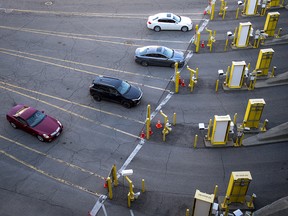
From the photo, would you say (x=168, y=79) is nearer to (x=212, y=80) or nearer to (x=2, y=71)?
(x=212, y=80)

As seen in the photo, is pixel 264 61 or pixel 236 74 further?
pixel 264 61

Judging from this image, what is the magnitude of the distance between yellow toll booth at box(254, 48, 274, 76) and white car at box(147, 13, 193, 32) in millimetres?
7233

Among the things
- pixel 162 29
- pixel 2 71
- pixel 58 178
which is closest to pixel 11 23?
pixel 2 71

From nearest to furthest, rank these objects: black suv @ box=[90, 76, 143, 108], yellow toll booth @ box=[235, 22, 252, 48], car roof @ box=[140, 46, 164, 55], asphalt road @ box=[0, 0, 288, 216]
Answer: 1. asphalt road @ box=[0, 0, 288, 216]
2. black suv @ box=[90, 76, 143, 108]
3. car roof @ box=[140, 46, 164, 55]
4. yellow toll booth @ box=[235, 22, 252, 48]

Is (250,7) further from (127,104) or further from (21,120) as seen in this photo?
(21,120)

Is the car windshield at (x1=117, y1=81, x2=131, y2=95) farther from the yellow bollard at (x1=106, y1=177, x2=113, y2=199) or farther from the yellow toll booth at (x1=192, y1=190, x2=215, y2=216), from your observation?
the yellow toll booth at (x1=192, y1=190, x2=215, y2=216)

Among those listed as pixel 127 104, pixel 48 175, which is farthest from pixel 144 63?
pixel 48 175

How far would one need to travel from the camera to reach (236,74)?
22.6 meters

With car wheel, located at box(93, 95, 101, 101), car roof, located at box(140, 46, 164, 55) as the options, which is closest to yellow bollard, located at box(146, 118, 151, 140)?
car wheel, located at box(93, 95, 101, 101)

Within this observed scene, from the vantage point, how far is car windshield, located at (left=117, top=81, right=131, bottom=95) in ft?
71.4

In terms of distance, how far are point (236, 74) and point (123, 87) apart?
7.45 meters

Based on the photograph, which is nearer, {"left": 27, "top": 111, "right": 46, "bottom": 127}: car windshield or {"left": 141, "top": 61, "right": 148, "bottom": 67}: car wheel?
{"left": 27, "top": 111, "right": 46, "bottom": 127}: car windshield

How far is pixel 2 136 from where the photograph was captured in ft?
66.8

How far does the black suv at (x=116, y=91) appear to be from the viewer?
21641 millimetres
